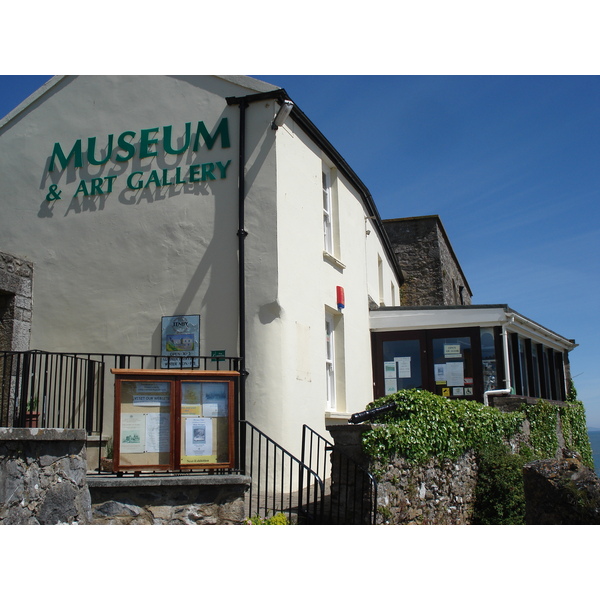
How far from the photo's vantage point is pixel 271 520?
746 cm

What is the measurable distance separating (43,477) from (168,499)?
4.50 feet

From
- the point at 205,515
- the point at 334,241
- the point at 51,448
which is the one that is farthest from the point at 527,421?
the point at 51,448

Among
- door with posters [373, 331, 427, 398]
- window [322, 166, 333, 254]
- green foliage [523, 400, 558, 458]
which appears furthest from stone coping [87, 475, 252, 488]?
green foliage [523, 400, 558, 458]

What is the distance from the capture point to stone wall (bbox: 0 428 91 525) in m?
6.10

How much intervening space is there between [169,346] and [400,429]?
4089 millimetres

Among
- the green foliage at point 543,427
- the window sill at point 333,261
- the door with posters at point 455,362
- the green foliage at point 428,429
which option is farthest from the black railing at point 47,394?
the green foliage at point 543,427

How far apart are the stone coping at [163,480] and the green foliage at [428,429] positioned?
1542mm

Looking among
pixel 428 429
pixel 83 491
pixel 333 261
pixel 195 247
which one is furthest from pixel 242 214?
pixel 83 491

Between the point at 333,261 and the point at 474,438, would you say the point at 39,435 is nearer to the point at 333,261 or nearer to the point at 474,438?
the point at 474,438

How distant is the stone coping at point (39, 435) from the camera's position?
20.0ft

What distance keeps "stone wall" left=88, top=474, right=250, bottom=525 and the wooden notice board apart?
224 millimetres

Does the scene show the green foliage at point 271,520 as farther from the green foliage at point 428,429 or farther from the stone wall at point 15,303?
the stone wall at point 15,303

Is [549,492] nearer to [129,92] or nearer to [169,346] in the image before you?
[169,346]

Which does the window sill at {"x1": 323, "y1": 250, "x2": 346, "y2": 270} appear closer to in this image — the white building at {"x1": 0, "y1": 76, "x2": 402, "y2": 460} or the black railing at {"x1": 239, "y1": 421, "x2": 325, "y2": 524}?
the white building at {"x1": 0, "y1": 76, "x2": 402, "y2": 460}
